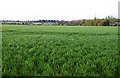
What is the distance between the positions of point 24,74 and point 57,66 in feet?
5.58

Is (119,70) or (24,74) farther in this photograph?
(119,70)

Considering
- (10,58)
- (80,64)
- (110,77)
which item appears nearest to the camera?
(110,77)

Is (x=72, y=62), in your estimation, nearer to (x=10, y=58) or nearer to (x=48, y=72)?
(x=48, y=72)

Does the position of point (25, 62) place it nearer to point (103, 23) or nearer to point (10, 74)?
point (10, 74)

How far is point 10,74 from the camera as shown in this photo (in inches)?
324

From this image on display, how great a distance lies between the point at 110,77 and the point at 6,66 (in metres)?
4.23

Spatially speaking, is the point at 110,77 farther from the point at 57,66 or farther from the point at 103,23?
the point at 103,23

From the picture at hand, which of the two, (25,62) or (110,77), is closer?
(110,77)

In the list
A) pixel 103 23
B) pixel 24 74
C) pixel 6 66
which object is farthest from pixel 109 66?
pixel 103 23

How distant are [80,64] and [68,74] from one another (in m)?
1.47

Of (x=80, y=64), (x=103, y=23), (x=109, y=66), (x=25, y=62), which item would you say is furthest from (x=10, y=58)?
(x=103, y=23)

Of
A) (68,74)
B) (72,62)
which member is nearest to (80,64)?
(72,62)

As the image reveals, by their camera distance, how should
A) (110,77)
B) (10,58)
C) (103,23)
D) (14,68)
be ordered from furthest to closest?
(103,23)
(10,58)
(14,68)
(110,77)

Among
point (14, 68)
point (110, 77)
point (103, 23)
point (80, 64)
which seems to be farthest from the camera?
point (103, 23)
